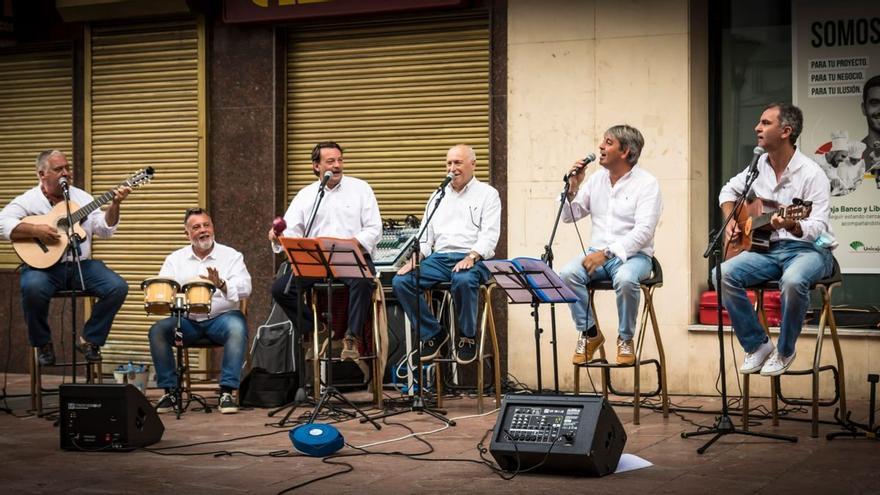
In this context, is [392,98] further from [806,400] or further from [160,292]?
[806,400]

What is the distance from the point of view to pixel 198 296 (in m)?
8.84

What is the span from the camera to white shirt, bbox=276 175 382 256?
9414 millimetres

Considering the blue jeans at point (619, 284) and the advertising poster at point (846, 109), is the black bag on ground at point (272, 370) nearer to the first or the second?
the blue jeans at point (619, 284)

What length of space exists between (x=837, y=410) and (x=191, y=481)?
4128 mm

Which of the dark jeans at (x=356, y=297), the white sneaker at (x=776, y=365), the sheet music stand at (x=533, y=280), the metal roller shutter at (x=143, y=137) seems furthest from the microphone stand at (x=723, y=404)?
the metal roller shutter at (x=143, y=137)

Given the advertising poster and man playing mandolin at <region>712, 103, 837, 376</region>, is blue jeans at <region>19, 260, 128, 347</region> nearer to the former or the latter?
man playing mandolin at <region>712, 103, 837, 376</region>

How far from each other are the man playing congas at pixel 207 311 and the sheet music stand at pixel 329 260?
1001mm

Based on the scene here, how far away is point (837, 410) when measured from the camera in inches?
307

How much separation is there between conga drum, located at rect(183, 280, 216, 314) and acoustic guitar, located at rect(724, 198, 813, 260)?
12.2 ft

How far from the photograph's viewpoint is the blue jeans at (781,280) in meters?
7.24

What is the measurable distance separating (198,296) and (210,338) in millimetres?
587

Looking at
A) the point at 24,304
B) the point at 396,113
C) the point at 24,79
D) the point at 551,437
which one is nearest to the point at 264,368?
the point at 24,304

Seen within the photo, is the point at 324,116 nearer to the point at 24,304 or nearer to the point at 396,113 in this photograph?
the point at 396,113

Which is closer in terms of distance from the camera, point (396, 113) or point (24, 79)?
point (396, 113)
